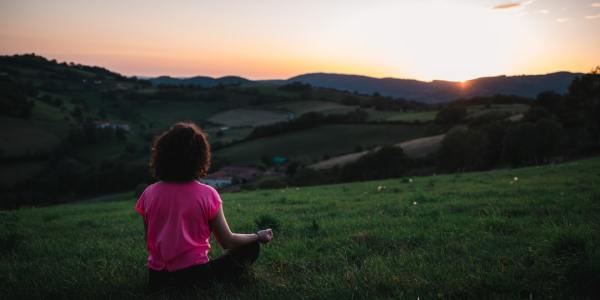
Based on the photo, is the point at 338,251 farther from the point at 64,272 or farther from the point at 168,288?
the point at 64,272

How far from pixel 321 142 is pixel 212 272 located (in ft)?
304

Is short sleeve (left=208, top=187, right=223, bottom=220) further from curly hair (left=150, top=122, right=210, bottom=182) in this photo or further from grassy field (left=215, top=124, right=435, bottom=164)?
grassy field (left=215, top=124, right=435, bottom=164)

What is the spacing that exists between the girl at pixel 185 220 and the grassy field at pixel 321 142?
78.8 m

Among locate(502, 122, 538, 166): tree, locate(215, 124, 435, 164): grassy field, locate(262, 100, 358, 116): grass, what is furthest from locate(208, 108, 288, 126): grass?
locate(502, 122, 538, 166): tree

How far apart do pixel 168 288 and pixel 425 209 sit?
293 inches

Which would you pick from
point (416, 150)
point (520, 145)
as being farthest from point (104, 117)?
point (520, 145)

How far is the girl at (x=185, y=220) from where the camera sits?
4680mm

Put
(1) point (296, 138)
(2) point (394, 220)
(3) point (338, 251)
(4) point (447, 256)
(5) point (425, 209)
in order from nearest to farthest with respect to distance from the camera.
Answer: (4) point (447, 256) < (3) point (338, 251) < (2) point (394, 220) < (5) point (425, 209) < (1) point (296, 138)

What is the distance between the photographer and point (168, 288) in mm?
4789

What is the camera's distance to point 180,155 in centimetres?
464

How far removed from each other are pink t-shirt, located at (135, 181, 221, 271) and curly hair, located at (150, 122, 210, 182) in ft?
0.48

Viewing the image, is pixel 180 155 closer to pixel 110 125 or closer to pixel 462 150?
pixel 462 150

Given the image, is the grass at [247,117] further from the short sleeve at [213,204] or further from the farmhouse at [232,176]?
the short sleeve at [213,204]

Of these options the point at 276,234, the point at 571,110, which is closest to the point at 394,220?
the point at 276,234
